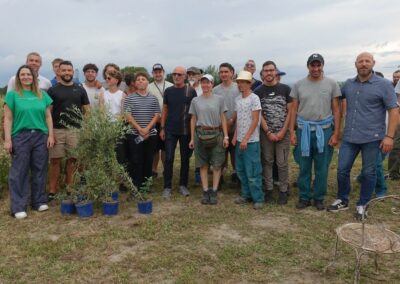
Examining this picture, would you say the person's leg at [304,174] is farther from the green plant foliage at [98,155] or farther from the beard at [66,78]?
the beard at [66,78]

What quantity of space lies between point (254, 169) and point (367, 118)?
65.8 inches

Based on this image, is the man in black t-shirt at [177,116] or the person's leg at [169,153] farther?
the person's leg at [169,153]

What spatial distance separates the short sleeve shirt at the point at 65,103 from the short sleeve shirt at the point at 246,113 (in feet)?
7.63

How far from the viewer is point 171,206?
5.98 meters

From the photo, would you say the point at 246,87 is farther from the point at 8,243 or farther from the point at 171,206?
the point at 8,243

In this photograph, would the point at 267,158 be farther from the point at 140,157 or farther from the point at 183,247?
the point at 183,247

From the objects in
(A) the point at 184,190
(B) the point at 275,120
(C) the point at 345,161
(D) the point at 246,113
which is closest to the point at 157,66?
(D) the point at 246,113

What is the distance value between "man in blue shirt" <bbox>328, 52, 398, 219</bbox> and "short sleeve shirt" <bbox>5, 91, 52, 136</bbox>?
4.19 m

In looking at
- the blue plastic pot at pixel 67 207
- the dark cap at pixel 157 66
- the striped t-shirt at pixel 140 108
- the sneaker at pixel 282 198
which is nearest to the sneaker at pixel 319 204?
the sneaker at pixel 282 198

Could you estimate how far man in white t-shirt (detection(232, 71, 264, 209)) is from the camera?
18.6 ft

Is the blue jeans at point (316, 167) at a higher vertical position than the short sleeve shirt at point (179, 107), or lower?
lower

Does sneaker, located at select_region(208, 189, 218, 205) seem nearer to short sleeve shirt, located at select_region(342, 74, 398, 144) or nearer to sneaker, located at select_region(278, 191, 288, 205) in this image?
sneaker, located at select_region(278, 191, 288, 205)

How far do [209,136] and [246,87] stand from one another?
2.92 feet

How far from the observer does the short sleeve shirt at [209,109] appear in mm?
5941
